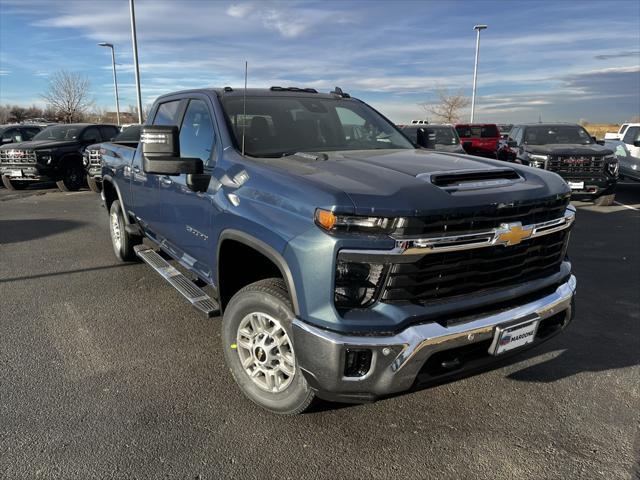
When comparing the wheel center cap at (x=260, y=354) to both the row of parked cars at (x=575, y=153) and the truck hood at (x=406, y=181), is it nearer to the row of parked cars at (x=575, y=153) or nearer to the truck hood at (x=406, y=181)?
the truck hood at (x=406, y=181)

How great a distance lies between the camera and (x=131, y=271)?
5.95 m

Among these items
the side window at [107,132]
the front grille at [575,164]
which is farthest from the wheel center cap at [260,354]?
the side window at [107,132]

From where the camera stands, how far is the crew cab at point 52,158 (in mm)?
12859

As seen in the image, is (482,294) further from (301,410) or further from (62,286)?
(62,286)

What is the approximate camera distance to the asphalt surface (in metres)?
2.60

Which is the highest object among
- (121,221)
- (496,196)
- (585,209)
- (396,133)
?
(396,133)

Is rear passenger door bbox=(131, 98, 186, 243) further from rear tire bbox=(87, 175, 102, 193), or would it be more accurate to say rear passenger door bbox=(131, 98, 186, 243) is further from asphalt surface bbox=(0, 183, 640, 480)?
rear tire bbox=(87, 175, 102, 193)

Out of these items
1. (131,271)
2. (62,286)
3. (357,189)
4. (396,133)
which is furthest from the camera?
(131,271)

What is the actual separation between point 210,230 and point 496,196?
6.05 ft

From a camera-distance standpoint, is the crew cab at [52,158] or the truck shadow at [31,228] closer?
the truck shadow at [31,228]

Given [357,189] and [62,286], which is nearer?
[357,189]

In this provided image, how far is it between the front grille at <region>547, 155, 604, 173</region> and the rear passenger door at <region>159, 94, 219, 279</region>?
8.69 m

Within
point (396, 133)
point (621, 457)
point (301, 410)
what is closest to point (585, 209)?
point (396, 133)

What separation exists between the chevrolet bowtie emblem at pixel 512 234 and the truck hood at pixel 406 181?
0.14 meters
